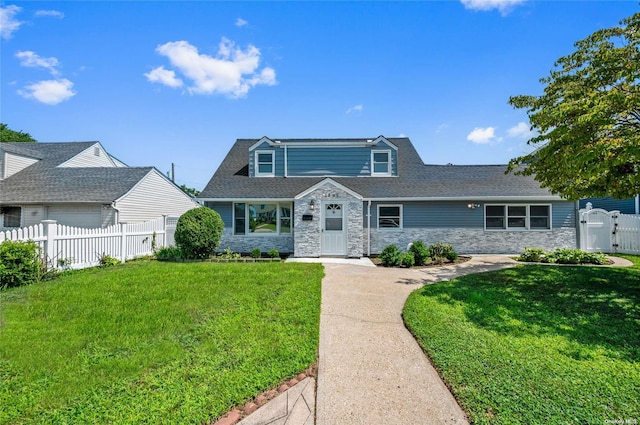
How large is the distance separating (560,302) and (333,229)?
26.3ft

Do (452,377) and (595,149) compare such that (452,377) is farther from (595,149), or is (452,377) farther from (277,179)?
(277,179)

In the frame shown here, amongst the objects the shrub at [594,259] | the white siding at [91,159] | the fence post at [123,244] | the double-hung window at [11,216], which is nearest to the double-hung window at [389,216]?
the shrub at [594,259]

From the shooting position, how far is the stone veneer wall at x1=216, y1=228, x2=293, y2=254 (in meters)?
13.1

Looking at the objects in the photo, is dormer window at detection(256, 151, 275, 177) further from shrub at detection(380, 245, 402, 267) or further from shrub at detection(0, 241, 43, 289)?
shrub at detection(0, 241, 43, 289)

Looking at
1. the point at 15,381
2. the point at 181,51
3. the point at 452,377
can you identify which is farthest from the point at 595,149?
the point at 181,51

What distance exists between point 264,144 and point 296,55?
5.30 m

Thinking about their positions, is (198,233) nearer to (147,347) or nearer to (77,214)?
(147,347)

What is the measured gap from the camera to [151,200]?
16.9m

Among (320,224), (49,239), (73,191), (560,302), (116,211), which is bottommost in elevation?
(560,302)

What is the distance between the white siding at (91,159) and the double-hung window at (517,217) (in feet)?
84.7

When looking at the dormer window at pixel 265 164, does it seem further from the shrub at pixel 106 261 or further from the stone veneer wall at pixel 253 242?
the shrub at pixel 106 261

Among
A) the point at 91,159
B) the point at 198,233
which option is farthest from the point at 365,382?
the point at 91,159

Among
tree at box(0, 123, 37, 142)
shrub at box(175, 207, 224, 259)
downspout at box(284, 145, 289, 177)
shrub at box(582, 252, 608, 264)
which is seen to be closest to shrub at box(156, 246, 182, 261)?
shrub at box(175, 207, 224, 259)

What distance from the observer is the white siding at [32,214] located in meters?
14.5
